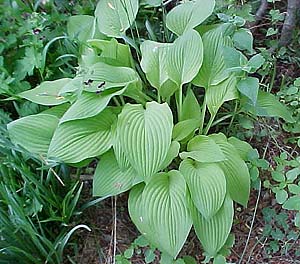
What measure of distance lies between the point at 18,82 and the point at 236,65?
72cm

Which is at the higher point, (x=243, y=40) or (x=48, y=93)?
(x=243, y=40)

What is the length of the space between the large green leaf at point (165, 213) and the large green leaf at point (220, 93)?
288 millimetres

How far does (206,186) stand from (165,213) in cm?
14

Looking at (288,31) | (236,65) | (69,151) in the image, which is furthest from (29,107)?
(288,31)

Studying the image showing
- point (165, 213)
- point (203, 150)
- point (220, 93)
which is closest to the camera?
point (165, 213)

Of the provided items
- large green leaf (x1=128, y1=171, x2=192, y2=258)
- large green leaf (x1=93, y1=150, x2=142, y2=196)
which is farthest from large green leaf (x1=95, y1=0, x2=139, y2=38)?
large green leaf (x1=128, y1=171, x2=192, y2=258)

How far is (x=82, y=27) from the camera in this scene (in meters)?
1.87

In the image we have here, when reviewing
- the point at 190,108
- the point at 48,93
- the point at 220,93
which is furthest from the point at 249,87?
the point at 48,93

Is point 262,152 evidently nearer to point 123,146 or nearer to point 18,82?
point 123,146

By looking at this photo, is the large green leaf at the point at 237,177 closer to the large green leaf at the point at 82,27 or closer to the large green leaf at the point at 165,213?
the large green leaf at the point at 165,213

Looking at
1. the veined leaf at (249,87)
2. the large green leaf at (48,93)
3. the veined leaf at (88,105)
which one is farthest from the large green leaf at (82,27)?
the veined leaf at (249,87)

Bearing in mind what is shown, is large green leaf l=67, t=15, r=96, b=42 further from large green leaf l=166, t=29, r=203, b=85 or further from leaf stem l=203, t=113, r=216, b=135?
leaf stem l=203, t=113, r=216, b=135

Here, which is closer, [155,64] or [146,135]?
[146,135]

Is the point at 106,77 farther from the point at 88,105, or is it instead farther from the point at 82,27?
the point at 82,27
